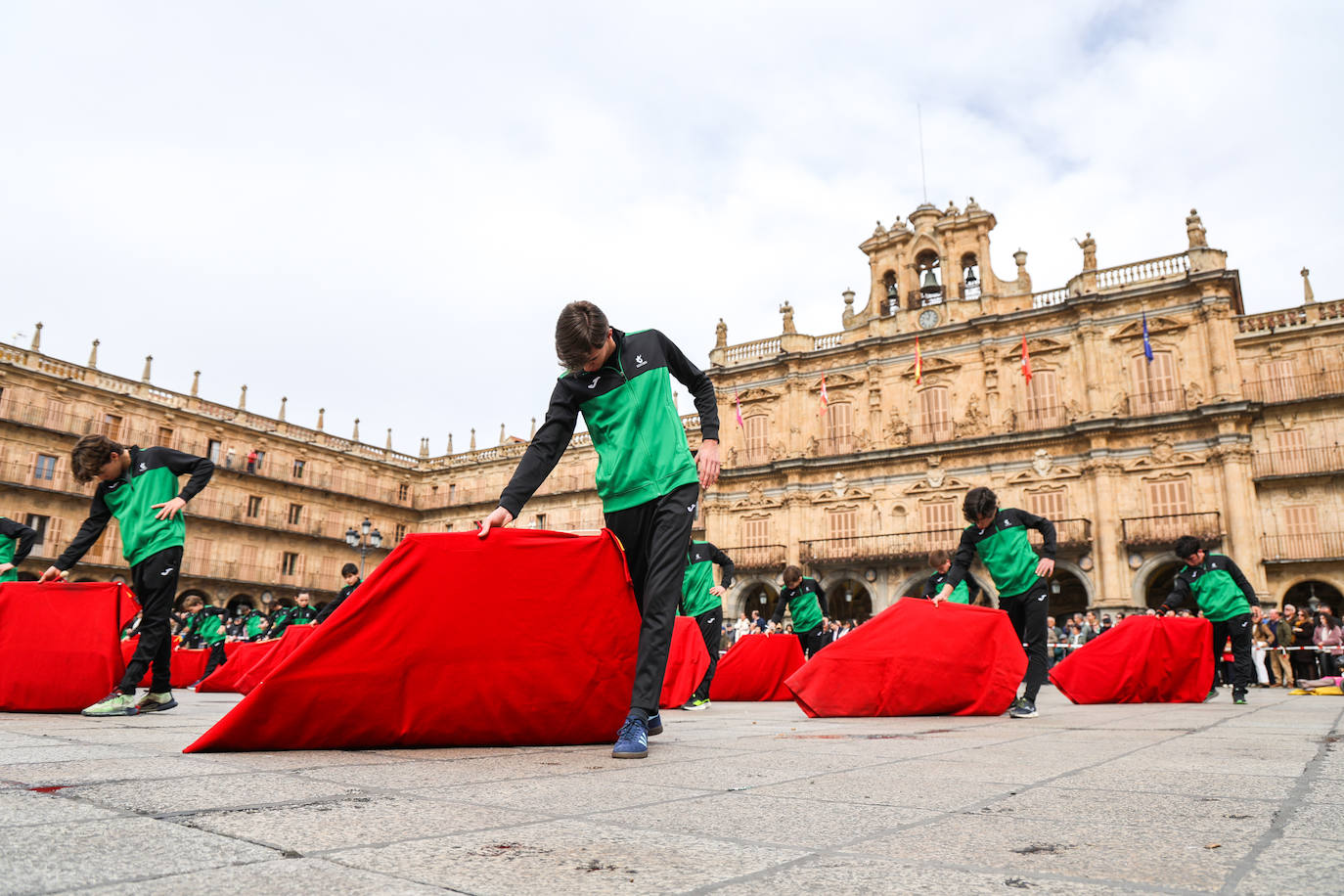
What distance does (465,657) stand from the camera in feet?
11.6

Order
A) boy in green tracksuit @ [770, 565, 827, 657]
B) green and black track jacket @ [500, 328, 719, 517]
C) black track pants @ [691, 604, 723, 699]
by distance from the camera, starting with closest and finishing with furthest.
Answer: green and black track jacket @ [500, 328, 719, 517]
black track pants @ [691, 604, 723, 699]
boy in green tracksuit @ [770, 565, 827, 657]

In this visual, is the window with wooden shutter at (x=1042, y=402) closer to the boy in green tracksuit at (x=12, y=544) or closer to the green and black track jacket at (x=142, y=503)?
the green and black track jacket at (x=142, y=503)

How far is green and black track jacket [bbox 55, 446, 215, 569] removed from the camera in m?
5.70

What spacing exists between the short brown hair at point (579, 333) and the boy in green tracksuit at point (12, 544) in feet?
19.8

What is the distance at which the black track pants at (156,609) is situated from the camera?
554 centimetres

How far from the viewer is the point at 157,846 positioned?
1521 millimetres

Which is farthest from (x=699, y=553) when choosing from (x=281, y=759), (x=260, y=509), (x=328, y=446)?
(x=328, y=446)

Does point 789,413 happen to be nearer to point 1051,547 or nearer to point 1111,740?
point 1051,547

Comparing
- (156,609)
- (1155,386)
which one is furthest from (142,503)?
(1155,386)

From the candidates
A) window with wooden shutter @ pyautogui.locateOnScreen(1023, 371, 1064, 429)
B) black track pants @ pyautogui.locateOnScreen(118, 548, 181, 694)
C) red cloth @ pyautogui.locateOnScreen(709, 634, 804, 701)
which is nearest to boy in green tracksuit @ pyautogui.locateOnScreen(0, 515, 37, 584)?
black track pants @ pyautogui.locateOnScreen(118, 548, 181, 694)

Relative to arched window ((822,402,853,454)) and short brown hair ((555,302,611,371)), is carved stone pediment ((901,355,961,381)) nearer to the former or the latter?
arched window ((822,402,853,454))

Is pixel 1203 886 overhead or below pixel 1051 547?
below

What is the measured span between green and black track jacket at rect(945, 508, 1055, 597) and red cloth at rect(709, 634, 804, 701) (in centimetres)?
387

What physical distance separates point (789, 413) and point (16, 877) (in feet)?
105
